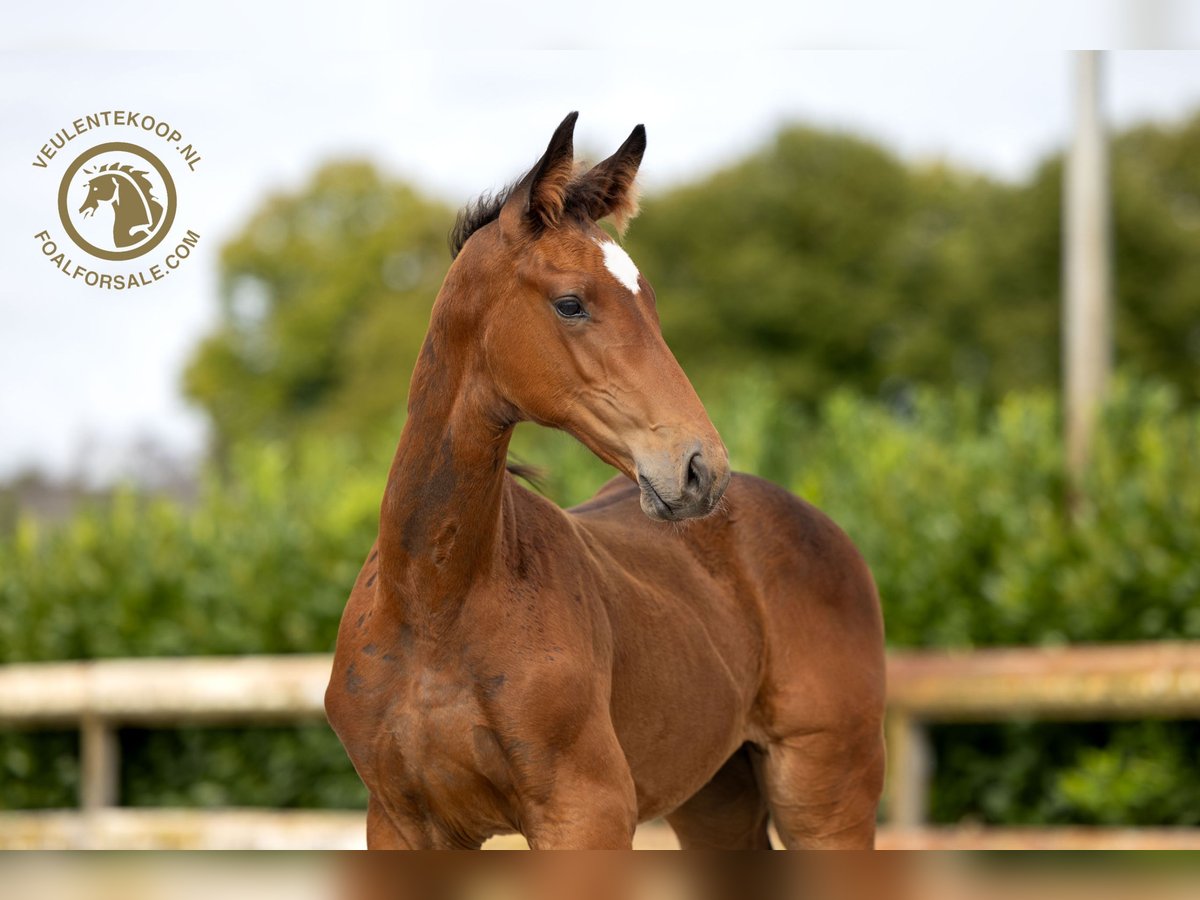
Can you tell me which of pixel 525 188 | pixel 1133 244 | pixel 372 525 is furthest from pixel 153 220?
pixel 1133 244

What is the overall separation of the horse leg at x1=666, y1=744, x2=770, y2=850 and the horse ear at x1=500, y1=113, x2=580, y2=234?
170cm

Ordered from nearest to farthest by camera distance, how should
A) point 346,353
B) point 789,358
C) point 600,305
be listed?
point 600,305, point 789,358, point 346,353

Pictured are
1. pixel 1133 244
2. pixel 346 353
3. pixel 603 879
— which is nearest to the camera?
pixel 603 879

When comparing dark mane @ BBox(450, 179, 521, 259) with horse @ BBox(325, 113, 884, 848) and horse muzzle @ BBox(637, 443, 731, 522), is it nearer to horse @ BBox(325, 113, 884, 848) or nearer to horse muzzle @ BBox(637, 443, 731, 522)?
horse @ BBox(325, 113, 884, 848)

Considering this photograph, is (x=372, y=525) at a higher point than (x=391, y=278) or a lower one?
lower

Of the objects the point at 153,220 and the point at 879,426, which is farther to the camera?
the point at 879,426

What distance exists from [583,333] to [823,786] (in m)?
1.51

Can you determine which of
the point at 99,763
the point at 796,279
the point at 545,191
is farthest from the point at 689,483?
the point at 796,279

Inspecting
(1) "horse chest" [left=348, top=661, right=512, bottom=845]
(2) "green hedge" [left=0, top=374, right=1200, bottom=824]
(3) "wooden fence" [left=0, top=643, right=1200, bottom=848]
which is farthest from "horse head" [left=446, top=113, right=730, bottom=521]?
(2) "green hedge" [left=0, top=374, right=1200, bottom=824]

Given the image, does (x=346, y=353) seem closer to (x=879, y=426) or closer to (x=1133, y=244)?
(x=1133, y=244)

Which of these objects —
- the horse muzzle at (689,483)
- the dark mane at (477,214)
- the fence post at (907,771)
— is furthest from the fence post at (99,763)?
the horse muzzle at (689,483)

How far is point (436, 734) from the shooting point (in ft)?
8.98

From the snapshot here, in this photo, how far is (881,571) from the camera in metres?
7.85

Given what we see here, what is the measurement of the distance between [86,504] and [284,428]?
25036mm
